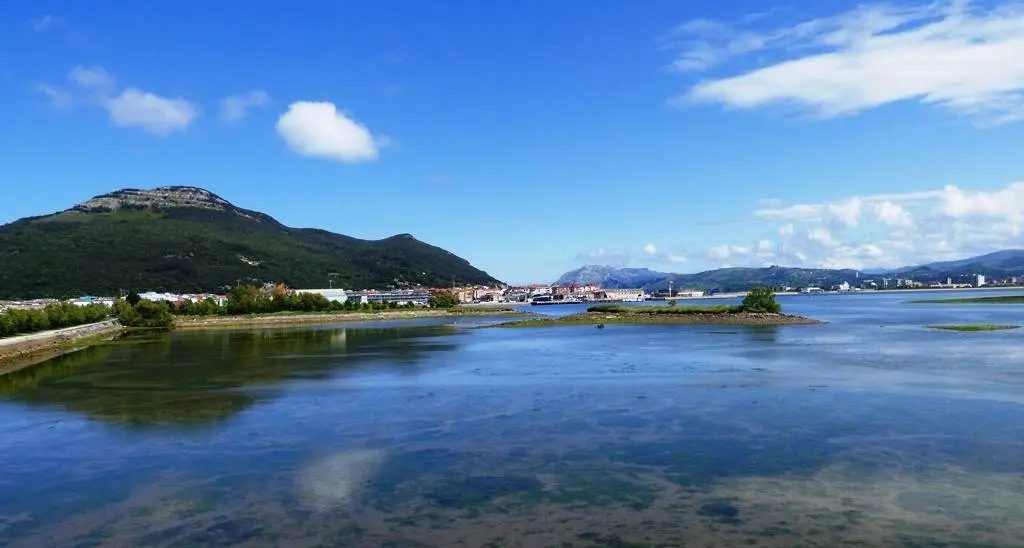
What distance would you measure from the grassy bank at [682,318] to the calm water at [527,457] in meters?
36.7

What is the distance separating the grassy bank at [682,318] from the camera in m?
66.9

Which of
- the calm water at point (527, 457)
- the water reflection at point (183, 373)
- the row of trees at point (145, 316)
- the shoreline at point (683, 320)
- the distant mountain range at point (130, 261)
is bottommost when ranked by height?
the calm water at point (527, 457)

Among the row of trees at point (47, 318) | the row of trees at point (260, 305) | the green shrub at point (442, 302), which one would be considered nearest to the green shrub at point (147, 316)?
the row of trees at point (47, 318)

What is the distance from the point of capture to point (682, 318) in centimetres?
7394

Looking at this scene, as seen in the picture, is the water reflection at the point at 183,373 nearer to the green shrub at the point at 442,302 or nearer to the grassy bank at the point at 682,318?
the grassy bank at the point at 682,318

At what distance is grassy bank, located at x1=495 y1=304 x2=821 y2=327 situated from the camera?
6694cm

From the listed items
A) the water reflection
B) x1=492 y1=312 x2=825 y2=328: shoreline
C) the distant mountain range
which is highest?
the distant mountain range

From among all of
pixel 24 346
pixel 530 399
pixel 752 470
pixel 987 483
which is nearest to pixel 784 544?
pixel 752 470

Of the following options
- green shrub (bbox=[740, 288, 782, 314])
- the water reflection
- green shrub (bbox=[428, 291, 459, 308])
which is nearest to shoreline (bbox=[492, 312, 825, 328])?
green shrub (bbox=[740, 288, 782, 314])

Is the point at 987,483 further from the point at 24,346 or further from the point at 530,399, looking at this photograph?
the point at 24,346

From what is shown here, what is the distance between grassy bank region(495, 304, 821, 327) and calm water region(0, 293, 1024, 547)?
3672 centimetres

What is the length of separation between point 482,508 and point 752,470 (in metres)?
5.29

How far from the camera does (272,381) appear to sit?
28.6 m

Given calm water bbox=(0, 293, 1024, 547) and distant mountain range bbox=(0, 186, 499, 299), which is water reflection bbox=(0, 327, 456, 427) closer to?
calm water bbox=(0, 293, 1024, 547)
